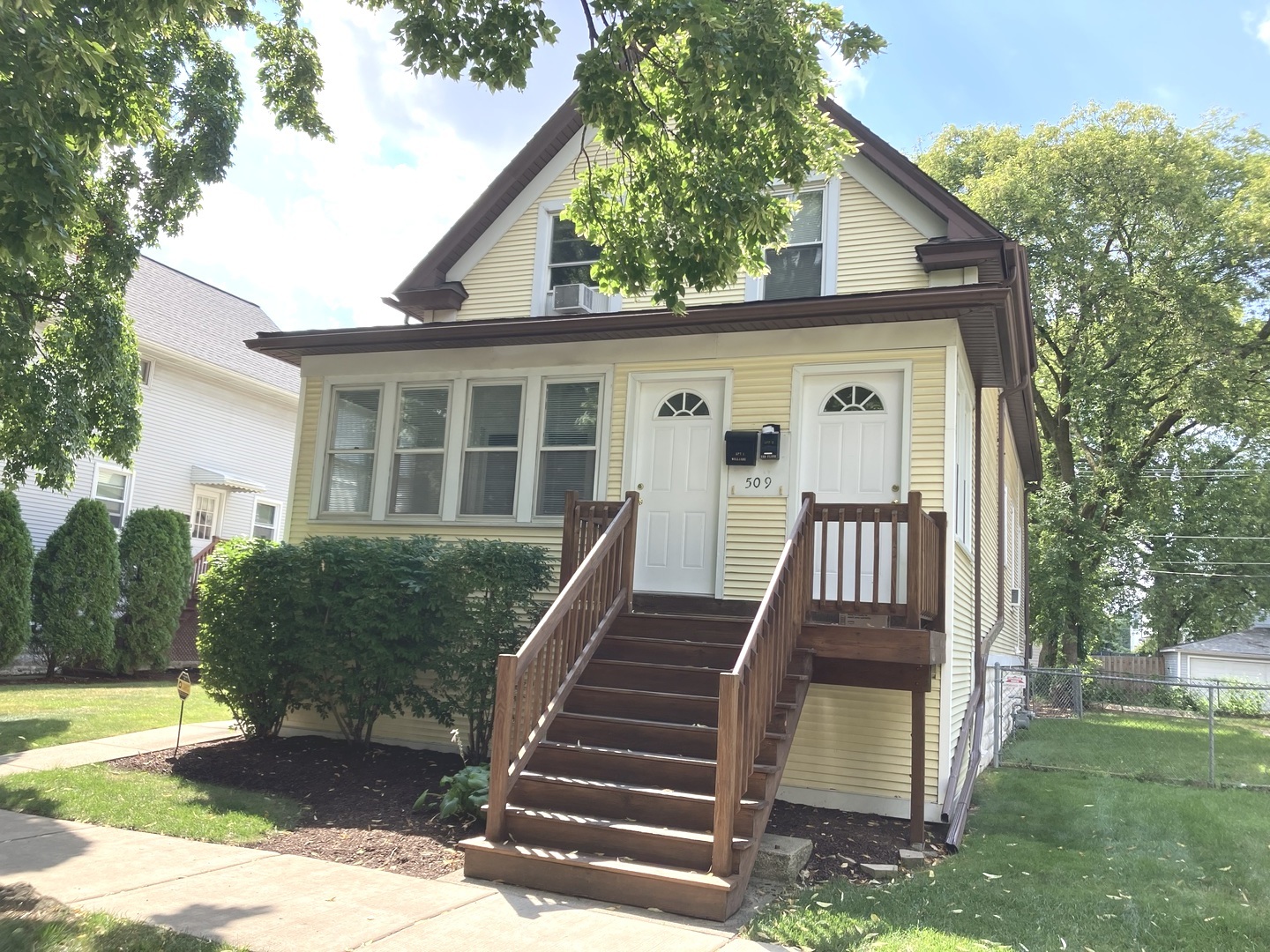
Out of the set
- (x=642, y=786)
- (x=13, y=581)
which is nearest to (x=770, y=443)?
(x=642, y=786)

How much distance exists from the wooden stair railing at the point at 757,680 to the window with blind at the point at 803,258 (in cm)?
366

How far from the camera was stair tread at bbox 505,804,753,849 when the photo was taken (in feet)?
17.1

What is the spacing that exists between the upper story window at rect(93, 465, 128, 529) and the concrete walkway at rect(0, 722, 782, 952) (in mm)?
12839

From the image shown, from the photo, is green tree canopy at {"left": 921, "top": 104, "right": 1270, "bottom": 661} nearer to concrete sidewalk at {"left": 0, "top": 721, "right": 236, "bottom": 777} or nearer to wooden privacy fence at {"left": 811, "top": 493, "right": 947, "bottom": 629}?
wooden privacy fence at {"left": 811, "top": 493, "right": 947, "bottom": 629}

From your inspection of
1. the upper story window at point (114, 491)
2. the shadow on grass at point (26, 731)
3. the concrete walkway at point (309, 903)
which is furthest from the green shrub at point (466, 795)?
the upper story window at point (114, 491)

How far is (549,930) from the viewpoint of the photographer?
456cm

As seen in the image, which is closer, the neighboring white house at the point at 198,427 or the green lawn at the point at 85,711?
the green lawn at the point at 85,711

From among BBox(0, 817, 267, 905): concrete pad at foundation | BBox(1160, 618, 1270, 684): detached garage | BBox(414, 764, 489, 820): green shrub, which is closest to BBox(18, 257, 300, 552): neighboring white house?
BBox(0, 817, 267, 905): concrete pad at foundation

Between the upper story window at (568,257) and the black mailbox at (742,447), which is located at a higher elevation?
the upper story window at (568,257)

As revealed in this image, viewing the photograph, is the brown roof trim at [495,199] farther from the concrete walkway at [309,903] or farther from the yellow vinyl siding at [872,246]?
the concrete walkway at [309,903]

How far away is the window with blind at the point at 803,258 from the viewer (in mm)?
9797

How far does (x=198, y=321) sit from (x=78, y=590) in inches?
300

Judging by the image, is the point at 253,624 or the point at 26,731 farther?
the point at 26,731

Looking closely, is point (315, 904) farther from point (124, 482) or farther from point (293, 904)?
point (124, 482)
